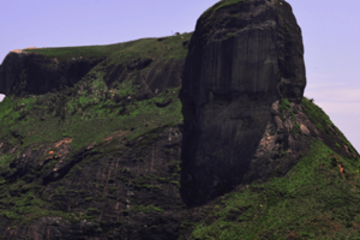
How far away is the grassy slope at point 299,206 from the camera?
129ft

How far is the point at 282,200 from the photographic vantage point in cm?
4497

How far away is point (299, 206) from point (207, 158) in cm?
1472

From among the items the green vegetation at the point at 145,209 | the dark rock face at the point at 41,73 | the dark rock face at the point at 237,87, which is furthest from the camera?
the dark rock face at the point at 41,73

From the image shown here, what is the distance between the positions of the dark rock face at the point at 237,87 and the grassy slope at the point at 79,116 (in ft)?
21.8

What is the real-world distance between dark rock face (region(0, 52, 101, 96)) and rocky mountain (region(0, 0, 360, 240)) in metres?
16.3

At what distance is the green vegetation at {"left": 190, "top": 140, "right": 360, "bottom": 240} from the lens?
39.3m

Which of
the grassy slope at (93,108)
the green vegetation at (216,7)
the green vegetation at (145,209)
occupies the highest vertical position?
the green vegetation at (216,7)

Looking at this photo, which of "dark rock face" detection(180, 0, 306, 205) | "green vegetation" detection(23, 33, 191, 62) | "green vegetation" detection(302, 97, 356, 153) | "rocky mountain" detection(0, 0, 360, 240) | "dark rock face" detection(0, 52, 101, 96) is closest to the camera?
"rocky mountain" detection(0, 0, 360, 240)

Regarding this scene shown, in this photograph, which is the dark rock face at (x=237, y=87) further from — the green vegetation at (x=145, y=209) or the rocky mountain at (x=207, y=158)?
the green vegetation at (x=145, y=209)

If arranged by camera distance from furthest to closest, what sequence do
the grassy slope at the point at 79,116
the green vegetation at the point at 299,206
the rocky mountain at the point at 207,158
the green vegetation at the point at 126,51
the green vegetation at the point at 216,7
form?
the green vegetation at the point at 126,51
the green vegetation at the point at 216,7
the grassy slope at the point at 79,116
the rocky mountain at the point at 207,158
the green vegetation at the point at 299,206

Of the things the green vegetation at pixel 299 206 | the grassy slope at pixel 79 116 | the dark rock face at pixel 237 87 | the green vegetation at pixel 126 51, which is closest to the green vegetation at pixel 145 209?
the dark rock face at pixel 237 87

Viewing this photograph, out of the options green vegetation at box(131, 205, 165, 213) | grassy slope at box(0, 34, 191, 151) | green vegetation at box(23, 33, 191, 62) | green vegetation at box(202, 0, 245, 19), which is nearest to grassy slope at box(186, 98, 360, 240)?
green vegetation at box(131, 205, 165, 213)

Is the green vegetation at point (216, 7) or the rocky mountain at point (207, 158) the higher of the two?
the green vegetation at point (216, 7)

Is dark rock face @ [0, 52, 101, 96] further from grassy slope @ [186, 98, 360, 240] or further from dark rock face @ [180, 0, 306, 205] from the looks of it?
grassy slope @ [186, 98, 360, 240]
